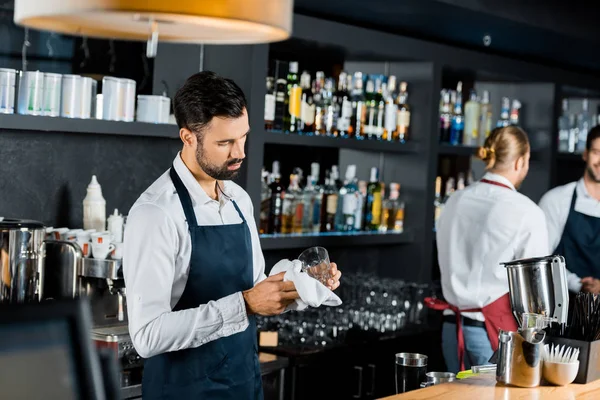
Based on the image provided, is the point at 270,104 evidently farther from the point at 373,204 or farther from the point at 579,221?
the point at 579,221

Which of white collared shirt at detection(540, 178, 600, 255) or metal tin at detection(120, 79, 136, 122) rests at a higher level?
metal tin at detection(120, 79, 136, 122)

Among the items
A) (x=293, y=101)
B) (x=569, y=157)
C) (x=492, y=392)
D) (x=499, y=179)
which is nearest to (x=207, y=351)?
(x=492, y=392)

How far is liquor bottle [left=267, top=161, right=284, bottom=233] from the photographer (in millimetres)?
4527

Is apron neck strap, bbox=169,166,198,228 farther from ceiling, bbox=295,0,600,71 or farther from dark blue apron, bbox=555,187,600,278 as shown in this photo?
dark blue apron, bbox=555,187,600,278

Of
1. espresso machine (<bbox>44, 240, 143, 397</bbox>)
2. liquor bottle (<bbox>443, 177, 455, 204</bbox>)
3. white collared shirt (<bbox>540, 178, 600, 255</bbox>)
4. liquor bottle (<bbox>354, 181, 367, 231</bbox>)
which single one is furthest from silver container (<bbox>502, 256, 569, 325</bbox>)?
liquor bottle (<bbox>443, 177, 455, 204</bbox>)

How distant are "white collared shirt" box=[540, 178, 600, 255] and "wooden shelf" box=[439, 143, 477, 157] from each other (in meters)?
0.78

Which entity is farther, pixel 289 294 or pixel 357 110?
pixel 357 110

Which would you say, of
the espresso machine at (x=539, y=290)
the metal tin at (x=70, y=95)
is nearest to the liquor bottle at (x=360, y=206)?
the metal tin at (x=70, y=95)

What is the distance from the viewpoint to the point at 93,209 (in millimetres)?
3834

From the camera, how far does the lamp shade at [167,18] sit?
1.37 metres

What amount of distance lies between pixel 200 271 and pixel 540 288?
1.11 m

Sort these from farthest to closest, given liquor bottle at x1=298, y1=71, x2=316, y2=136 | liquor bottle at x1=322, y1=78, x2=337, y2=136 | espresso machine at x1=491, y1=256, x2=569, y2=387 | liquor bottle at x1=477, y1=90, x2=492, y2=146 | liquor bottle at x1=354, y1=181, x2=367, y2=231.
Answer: liquor bottle at x1=477, y1=90, x2=492, y2=146
liquor bottle at x1=354, y1=181, x2=367, y2=231
liquor bottle at x1=322, y1=78, x2=337, y2=136
liquor bottle at x1=298, y1=71, x2=316, y2=136
espresso machine at x1=491, y1=256, x2=569, y2=387

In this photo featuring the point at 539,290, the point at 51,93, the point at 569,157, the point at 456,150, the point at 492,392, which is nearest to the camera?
the point at 492,392

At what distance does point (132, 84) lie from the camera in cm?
387
